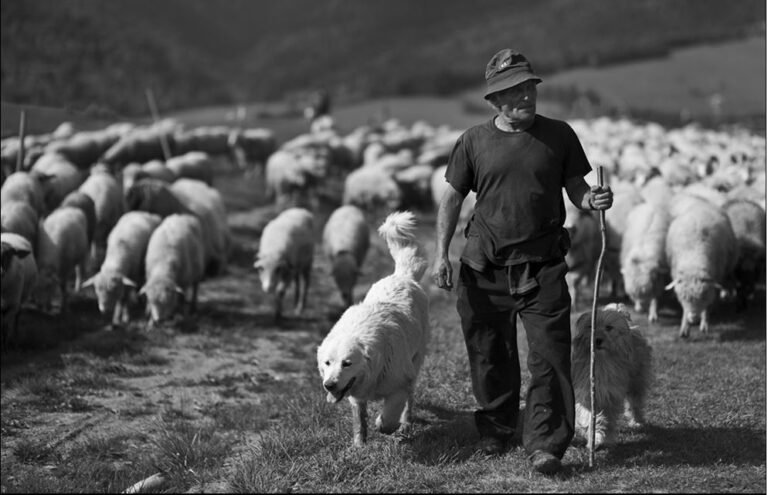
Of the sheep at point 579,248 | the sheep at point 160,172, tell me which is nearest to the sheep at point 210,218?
the sheep at point 160,172

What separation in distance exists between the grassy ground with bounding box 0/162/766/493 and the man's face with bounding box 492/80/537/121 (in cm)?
220

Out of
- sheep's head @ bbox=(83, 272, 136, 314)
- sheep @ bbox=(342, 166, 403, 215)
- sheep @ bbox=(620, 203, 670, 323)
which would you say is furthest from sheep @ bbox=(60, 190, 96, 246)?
sheep @ bbox=(620, 203, 670, 323)

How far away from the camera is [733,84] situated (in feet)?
169

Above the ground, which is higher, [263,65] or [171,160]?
[263,65]

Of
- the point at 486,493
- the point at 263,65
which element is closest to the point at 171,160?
the point at 486,493

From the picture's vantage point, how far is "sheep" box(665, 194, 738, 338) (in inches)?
378

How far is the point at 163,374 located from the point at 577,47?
64.9 metres

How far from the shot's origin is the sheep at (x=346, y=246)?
38.6ft

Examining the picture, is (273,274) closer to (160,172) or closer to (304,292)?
(304,292)

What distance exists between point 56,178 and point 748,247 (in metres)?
11.1

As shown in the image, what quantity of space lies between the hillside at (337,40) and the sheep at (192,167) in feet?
29.2

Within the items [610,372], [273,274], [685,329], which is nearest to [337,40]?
[273,274]

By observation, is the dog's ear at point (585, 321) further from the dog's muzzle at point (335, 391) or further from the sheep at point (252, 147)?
the sheep at point (252, 147)

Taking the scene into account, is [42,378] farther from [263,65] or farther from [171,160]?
[263,65]
